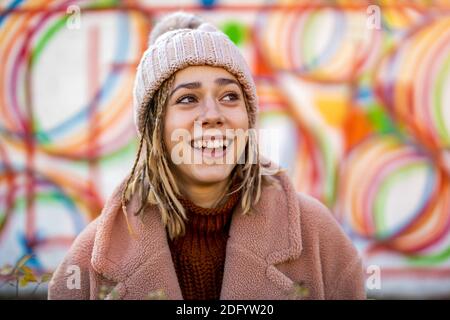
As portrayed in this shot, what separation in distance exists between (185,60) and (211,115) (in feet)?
0.63

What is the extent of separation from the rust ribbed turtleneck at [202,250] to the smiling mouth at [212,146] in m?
0.19

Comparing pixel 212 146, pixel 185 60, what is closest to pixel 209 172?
pixel 212 146

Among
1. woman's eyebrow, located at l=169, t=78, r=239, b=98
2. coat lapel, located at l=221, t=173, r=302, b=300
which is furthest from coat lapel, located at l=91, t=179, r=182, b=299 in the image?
woman's eyebrow, located at l=169, t=78, r=239, b=98

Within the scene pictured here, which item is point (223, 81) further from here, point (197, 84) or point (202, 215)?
point (202, 215)

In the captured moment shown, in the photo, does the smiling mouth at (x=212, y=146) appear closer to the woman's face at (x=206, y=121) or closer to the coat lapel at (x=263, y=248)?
the woman's face at (x=206, y=121)

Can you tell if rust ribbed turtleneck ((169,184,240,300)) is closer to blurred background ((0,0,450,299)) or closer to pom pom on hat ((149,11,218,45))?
pom pom on hat ((149,11,218,45))

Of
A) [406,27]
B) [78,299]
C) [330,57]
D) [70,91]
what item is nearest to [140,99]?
[78,299]

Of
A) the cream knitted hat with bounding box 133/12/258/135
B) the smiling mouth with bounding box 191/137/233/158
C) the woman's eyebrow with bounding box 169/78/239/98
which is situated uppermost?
the cream knitted hat with bounding box 133/12/258/135

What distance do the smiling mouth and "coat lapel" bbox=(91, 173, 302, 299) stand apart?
0.23m

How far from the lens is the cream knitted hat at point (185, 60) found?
183 cm

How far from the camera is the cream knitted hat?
6.00ft

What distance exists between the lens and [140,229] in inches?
74.9

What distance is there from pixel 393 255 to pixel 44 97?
1.97 metres

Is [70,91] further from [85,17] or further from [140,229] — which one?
[140,229]
